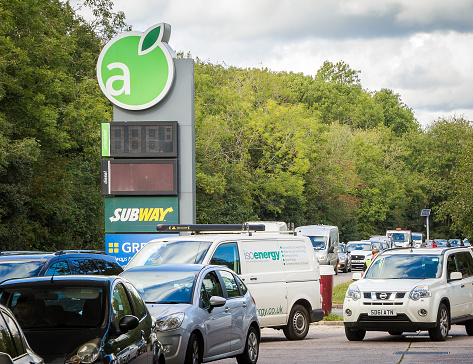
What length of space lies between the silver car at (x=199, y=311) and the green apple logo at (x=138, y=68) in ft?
39.6

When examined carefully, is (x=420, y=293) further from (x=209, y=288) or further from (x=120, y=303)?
(x=120, y=303)

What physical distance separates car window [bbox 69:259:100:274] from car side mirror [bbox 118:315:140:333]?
7.04 m

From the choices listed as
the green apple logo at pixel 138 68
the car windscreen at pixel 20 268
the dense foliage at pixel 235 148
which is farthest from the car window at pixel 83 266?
the dense foliage at pixel 235 148

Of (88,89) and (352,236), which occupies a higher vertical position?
(88,89)

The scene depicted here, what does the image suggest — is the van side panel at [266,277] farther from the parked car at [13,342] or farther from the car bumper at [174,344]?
the parked car at [13,342]

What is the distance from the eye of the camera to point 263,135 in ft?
209

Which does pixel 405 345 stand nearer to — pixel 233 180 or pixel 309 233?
pixel 309 233

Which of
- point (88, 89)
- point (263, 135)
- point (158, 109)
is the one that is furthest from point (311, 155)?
point (158, 109)

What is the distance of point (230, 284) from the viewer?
12.9 meters

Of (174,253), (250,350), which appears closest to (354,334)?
(174,253)

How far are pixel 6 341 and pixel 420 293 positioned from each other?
11.6 meters

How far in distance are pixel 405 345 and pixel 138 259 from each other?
17.0ft

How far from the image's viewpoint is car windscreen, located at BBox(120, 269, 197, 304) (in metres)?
11.6

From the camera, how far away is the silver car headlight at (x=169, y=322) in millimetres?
10750
